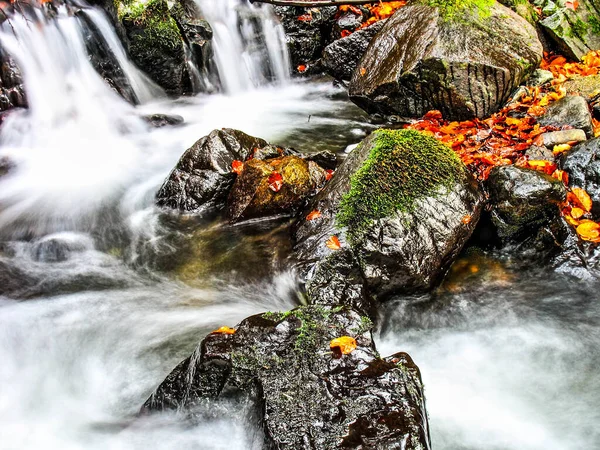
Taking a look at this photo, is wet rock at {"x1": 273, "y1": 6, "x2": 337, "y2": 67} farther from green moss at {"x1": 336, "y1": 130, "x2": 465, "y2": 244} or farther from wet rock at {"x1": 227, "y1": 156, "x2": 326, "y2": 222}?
green moss at {"x1": 336, "y1": 130, "x2": 465, "y2": 244}

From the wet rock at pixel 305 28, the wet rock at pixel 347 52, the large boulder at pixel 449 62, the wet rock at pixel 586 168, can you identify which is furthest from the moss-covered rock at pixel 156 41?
the wet rock at pixel 586 168

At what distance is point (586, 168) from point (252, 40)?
6.99 meters

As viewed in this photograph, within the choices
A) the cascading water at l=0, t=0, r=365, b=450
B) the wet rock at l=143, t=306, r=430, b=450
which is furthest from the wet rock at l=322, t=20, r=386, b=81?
the wet rock at l=143, t=306, r=430, b=450

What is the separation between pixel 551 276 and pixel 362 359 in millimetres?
2495

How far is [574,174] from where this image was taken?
470cm

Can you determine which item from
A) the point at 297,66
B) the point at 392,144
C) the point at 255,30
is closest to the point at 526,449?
the point at 392,144

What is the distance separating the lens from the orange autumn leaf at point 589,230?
4.33 meters

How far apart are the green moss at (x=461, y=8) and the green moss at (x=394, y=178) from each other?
3047 millimetres

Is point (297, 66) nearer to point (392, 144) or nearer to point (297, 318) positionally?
point (392, 144)

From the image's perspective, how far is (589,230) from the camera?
4.37 m

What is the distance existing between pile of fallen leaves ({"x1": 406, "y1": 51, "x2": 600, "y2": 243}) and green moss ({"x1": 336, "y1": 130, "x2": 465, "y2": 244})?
3.03 feet

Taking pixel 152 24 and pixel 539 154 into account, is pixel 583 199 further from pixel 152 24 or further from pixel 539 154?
pixel 152 24

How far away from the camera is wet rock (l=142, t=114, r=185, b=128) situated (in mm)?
7477

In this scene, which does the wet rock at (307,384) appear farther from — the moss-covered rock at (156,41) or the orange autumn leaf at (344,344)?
the moss-covered rock at (156,41)
